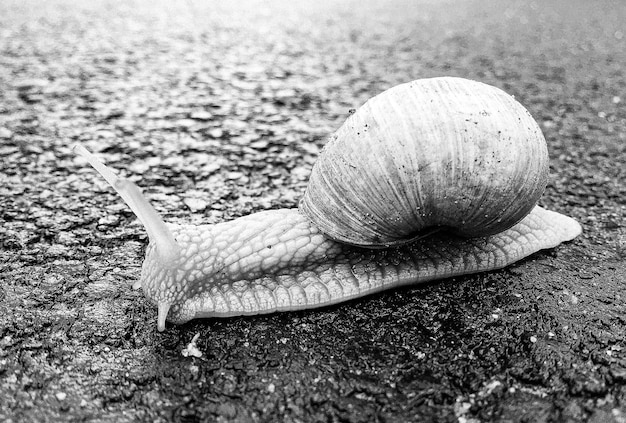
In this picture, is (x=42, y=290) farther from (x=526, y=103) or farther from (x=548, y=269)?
(x=526, y=103)

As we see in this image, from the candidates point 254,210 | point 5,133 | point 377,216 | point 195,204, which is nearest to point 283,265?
point 377,216

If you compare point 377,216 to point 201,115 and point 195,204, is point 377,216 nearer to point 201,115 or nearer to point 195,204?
point 195,204

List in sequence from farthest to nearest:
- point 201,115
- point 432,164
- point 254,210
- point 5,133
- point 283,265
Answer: point 201,115, point 5,133, point 254,210, point 283,265, point 432,164

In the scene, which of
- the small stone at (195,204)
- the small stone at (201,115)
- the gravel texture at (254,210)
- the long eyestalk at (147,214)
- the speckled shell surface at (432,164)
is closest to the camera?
the gravel texture at (254,210)

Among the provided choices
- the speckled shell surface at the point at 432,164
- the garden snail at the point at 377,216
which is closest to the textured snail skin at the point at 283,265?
the garden snail at the point at 377,216

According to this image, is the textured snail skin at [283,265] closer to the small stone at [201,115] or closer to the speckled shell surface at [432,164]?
the speckled shell surface at [432,164]

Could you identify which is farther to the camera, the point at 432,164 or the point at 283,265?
the point at 283,265

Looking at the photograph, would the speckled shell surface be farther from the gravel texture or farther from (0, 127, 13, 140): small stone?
(0, 127, 13, 140): small stone

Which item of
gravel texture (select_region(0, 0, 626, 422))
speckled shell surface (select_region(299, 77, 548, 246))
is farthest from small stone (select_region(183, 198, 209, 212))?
speckled shell surface (select_region(299, 77, 548, 246))

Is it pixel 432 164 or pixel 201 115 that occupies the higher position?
pixel 432 164
